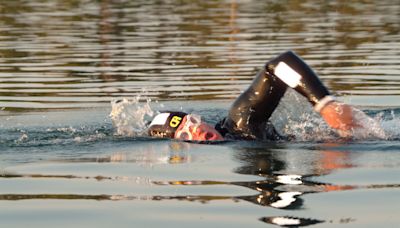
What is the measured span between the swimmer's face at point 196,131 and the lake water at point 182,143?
0.53ft

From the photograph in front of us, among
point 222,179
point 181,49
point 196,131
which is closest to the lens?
point 222,179

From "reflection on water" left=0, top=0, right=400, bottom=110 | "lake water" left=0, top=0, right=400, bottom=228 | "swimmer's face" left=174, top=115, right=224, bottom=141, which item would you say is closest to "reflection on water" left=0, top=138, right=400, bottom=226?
"lake water" left=0, top=0, right=400, bottom=228

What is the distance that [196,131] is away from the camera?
36.2ft

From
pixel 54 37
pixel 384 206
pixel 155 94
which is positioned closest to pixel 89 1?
pixel 54 37

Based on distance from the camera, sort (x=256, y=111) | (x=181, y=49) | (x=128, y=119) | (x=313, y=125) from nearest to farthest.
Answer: (x=256, y=111)
(x=313, y=125)
(x=128, y=119)
(x=181, y=49)

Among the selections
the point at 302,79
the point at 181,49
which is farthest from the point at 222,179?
the point at 181,49

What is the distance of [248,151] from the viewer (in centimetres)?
1052

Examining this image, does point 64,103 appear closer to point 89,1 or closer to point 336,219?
point 336,219

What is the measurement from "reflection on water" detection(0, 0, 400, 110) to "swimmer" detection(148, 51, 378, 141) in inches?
155

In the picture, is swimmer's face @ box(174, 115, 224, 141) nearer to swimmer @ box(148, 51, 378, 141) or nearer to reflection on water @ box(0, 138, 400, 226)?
swimmer @ box(148, 51, 378, 141)

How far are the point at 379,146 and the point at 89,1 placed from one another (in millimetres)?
34306

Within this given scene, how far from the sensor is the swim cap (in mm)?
11219

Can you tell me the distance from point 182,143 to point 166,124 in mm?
329

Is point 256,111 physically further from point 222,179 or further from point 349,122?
point 222,179
